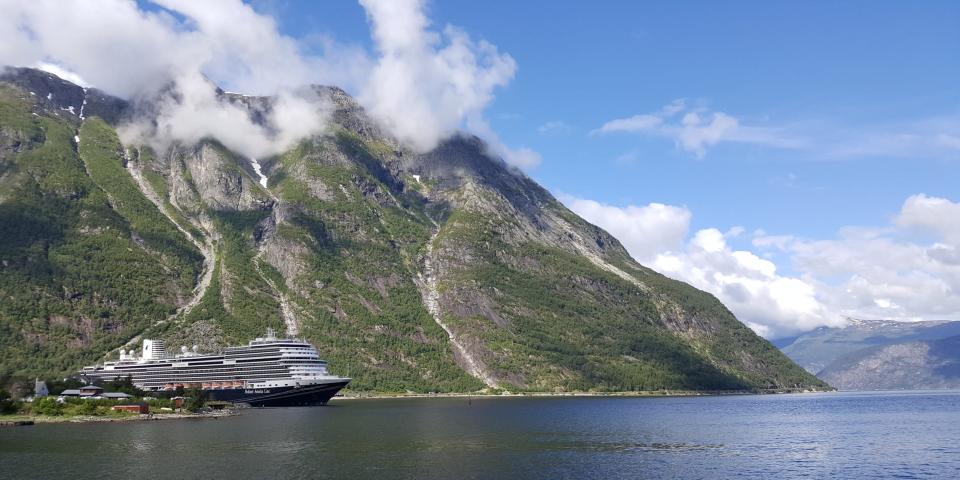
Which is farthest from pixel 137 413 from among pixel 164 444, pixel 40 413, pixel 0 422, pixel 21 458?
pixel 21 458

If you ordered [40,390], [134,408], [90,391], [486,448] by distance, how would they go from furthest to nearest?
[90,391]
[40,390]
[134,408]
[486,448]

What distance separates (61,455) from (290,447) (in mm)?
26409

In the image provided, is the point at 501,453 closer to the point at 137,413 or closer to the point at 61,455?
the point at 61,455

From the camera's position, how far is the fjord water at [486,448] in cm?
8169

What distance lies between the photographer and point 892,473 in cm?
8119

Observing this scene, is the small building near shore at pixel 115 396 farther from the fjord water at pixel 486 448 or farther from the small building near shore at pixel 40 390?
the fjord water at pixel 486 448

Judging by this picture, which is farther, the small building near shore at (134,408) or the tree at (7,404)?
the small building near shore at (134,408)

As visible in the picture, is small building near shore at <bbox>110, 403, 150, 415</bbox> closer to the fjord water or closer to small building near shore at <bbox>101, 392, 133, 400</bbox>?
small building near shore at <bbox>101, 392, 133, 400</bbox>

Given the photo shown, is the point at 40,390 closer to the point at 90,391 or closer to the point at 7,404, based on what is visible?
the point at 90,391

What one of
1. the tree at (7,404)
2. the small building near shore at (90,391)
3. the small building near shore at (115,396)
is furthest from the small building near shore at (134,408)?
the small building near shore at (90,391)

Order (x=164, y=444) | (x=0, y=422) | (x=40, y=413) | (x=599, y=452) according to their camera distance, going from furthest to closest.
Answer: (x=40, y=413)
(x=0, y=422)
(x=164, y=444)
(x=599, y=452)

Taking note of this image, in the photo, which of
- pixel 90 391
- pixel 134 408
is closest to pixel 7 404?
pixel 134 408

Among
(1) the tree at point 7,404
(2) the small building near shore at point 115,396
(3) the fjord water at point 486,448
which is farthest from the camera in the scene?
(2) the small building near shore at point 115,396

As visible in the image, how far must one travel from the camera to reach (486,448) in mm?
99875
